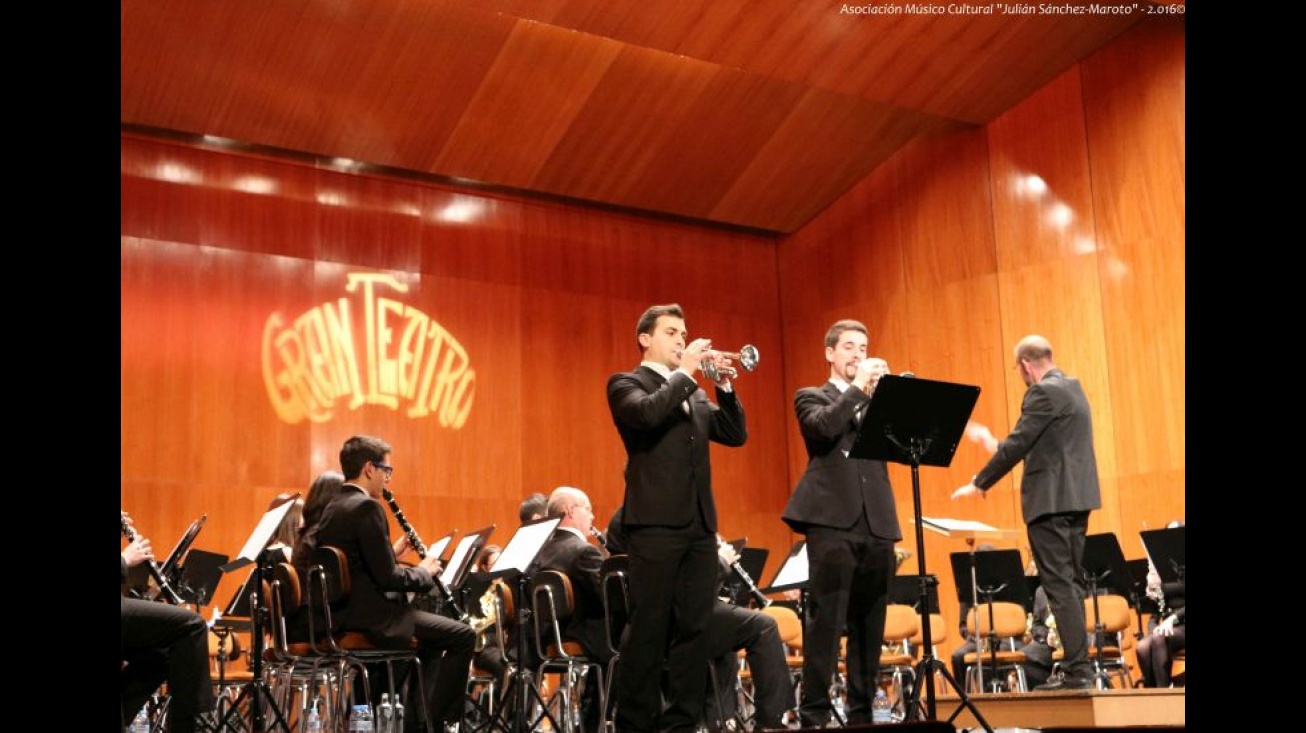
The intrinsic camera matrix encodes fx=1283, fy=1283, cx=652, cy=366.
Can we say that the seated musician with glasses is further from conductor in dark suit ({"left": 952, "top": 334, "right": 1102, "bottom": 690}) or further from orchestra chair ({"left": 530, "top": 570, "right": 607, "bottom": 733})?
conductor in dark suit ({"left": 952, "top": 334, "right": 1102, "bottom": 690})

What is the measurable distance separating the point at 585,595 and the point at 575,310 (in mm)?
5841

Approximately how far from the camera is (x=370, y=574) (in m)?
5.39

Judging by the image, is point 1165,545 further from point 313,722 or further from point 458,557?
point 313,722

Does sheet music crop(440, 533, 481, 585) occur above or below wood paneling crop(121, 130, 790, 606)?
below

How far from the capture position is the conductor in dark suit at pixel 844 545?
188 inches

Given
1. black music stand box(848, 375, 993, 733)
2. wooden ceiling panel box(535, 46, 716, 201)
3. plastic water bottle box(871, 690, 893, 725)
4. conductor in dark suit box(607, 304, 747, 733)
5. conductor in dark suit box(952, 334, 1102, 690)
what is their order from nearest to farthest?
conductor in dark suit box(607, 304, 747, 733), black music stand box(848, 375, 993, 733), conductor in dark suit box(952, 334, 1102, 690), plastic water bottle box(871, 690, 893, 725), wooden ceiling panel box(535, 46, 716, 201)

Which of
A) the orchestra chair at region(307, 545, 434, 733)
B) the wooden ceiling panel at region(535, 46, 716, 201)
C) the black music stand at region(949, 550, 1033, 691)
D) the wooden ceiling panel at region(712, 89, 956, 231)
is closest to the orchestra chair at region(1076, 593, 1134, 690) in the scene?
the black music stand at region(949, 550, 1033, 691)

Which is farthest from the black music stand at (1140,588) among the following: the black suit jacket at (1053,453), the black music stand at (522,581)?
the black music stand at (522,581)

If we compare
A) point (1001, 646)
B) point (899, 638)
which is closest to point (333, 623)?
point (899, 638)

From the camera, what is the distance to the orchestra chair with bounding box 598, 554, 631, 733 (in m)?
5.84

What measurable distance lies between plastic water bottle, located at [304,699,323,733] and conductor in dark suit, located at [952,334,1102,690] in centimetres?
384

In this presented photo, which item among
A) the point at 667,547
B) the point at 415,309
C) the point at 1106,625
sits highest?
the point at 415,309

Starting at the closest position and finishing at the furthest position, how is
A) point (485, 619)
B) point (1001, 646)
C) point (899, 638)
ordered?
1. point (485, 619)
2. point (899, 638)
3. point (1001, 646)
